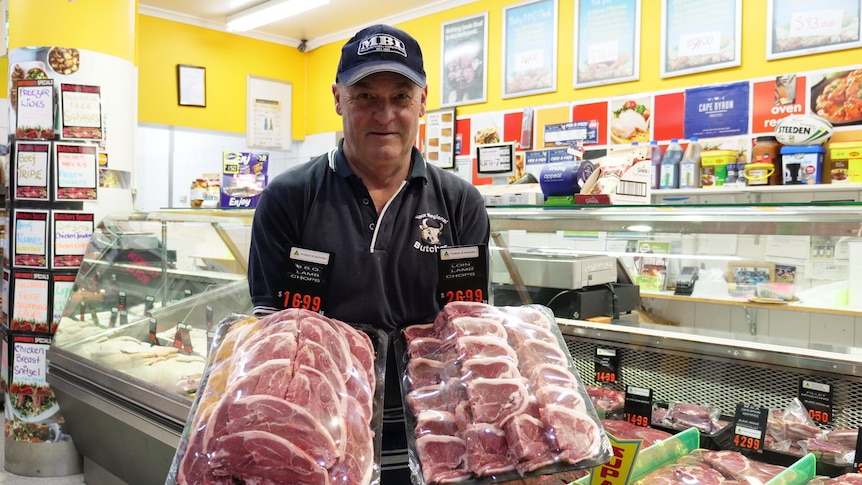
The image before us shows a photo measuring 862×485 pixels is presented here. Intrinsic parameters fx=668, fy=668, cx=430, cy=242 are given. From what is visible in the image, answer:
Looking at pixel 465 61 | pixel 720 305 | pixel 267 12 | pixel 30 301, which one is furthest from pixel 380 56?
pixel 267 12

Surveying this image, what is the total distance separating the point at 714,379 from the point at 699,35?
4801 mm

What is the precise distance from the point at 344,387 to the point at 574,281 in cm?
152

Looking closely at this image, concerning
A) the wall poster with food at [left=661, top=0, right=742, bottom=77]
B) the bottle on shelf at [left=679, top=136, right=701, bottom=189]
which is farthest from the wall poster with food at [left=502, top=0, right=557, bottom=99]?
the bottle on shelf at [left=679, top=136, right=701, bottom=189]

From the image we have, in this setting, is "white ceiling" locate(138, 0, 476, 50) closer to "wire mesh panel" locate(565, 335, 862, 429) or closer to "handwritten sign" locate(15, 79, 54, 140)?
"handwritten sign" locate(15, 79, 54, 140)

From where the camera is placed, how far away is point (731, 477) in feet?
5.86

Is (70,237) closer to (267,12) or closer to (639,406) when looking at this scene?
(639,406)

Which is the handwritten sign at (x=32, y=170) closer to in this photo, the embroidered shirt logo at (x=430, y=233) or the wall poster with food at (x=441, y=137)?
the embroidered shirt logo at (x=430, y=233)

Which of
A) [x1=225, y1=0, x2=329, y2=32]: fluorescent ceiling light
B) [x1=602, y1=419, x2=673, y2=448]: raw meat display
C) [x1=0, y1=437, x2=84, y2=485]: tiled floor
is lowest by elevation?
[x1=0, y1=437, x2=84, y2=485]: tiled floor

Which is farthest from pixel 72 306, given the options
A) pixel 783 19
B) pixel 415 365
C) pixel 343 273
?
pixel 783 19

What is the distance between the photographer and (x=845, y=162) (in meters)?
5.17

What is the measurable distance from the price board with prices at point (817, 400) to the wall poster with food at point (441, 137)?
6531 millimetres

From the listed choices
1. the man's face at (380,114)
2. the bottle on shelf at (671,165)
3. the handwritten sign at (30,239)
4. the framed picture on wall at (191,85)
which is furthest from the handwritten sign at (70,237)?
the framed picture on wall at (191,85)

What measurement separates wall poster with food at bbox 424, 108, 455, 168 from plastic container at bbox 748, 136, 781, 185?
12.1ft

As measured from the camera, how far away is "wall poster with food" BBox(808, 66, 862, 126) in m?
5.22
